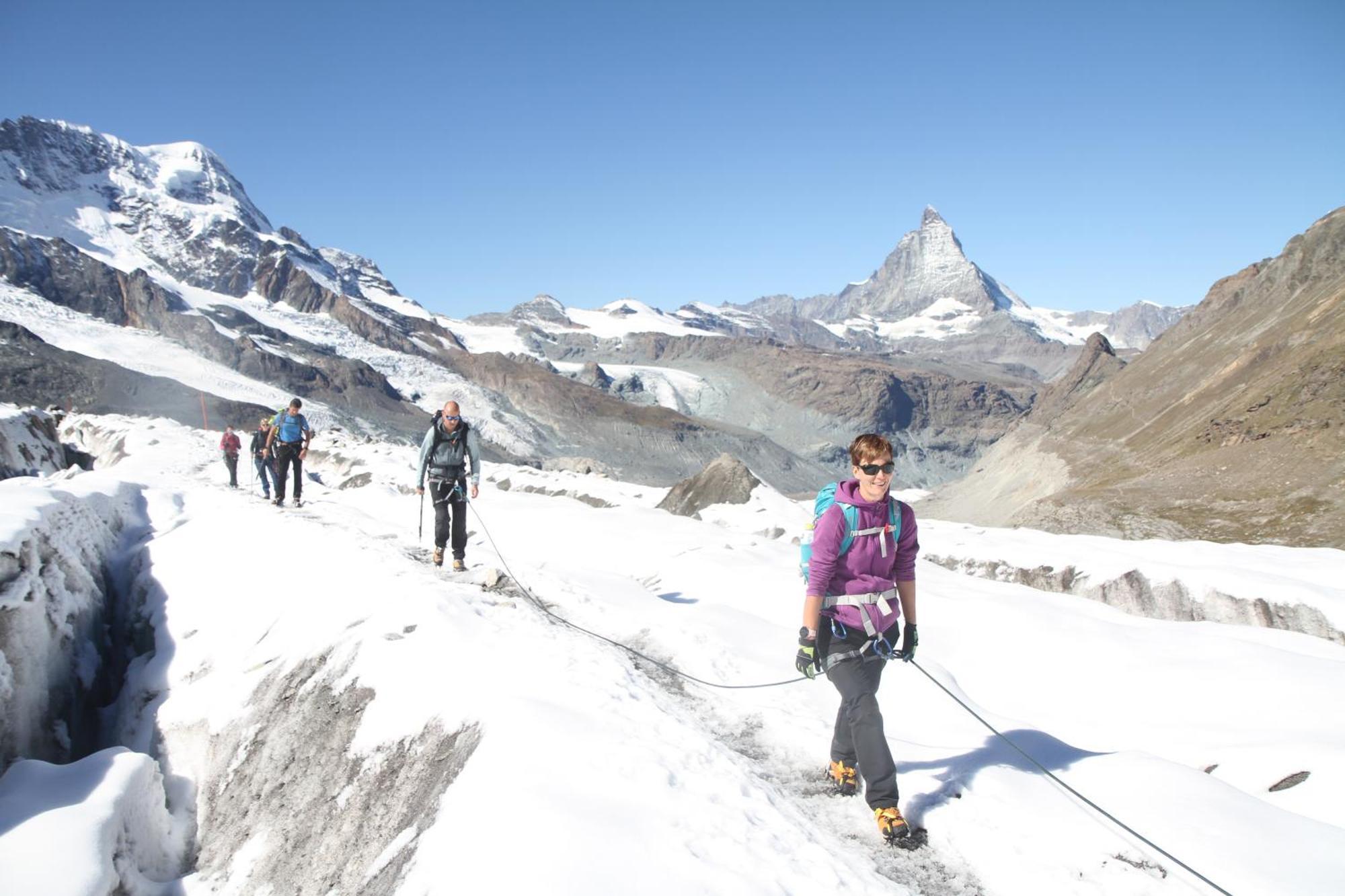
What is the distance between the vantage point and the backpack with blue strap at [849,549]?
5.08 meters

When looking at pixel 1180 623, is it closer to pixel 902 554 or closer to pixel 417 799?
pixel 902 554

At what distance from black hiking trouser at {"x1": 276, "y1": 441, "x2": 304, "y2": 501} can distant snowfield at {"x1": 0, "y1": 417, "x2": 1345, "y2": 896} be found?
8.04 ft

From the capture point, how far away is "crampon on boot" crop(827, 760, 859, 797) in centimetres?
556

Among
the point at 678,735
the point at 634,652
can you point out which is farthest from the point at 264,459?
the point at 678,735

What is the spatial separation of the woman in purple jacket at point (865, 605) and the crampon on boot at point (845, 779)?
1.34 ft

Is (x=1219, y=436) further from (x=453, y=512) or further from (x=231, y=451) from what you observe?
(x=231, y=451)

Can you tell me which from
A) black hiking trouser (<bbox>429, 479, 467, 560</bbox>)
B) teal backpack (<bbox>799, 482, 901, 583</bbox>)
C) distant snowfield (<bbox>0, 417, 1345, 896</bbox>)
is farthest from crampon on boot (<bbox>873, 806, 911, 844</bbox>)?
black hiking trouser (<bbox>429, 479, 467, 560</bbox>)

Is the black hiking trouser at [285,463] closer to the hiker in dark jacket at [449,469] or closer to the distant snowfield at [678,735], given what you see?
the distant snowfield at [678,735]

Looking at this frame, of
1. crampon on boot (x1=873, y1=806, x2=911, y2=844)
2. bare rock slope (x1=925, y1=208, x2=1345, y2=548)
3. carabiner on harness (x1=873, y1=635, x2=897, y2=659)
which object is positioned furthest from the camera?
bare rock slope (x1=925, y1=208, x2=1345, y2=548)

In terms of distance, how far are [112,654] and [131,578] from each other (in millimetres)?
2308

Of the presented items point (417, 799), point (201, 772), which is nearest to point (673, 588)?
point (201, 772)

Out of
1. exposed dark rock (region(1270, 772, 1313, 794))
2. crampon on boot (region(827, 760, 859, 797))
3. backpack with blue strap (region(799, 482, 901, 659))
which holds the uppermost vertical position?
backpack with blue strap (region(799, 482, 901, 659))

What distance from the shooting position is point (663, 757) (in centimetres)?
525

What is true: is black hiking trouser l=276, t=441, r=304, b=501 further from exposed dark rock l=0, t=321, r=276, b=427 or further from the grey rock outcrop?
exposed dark rock l=0, t=321, r=276, b=427
